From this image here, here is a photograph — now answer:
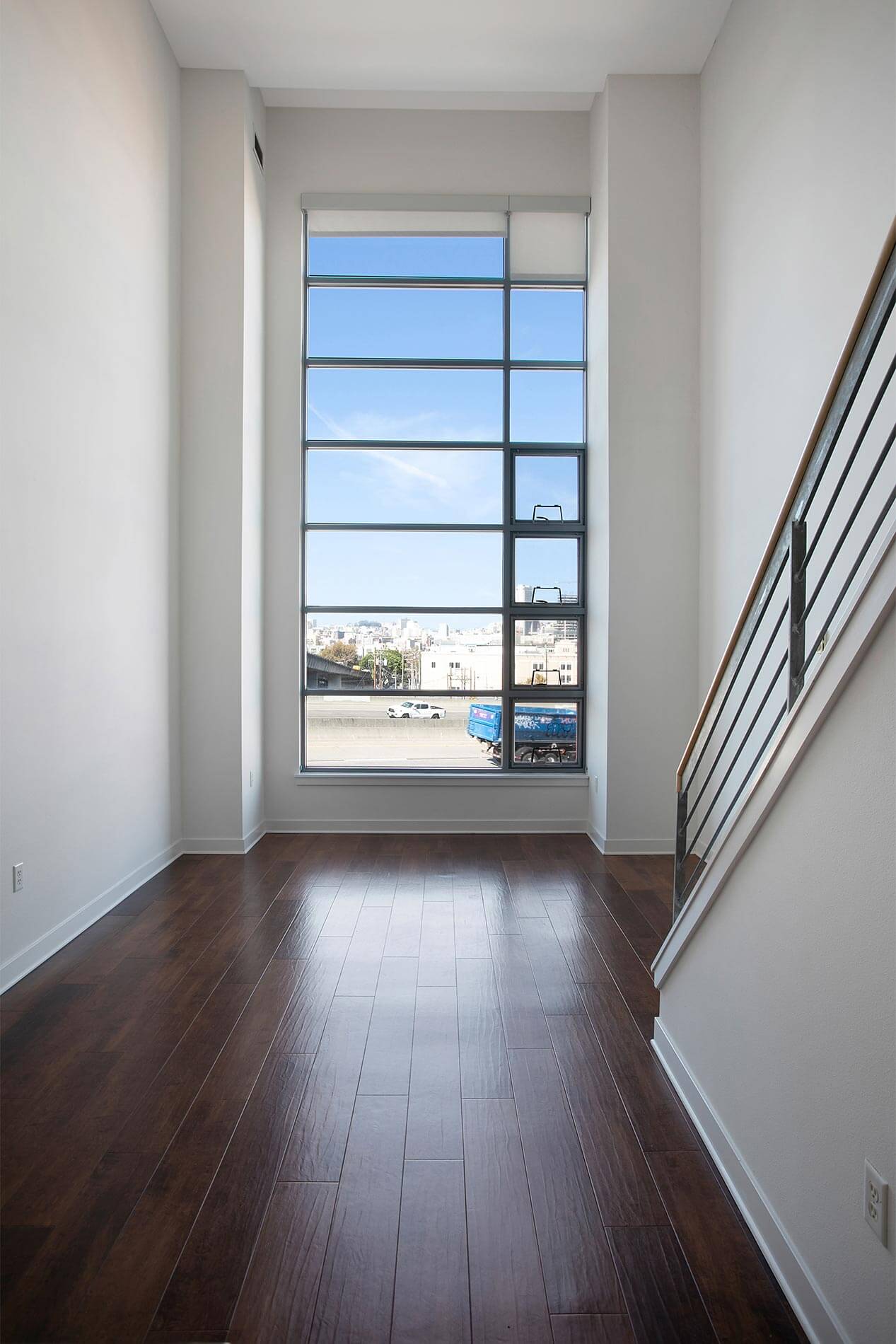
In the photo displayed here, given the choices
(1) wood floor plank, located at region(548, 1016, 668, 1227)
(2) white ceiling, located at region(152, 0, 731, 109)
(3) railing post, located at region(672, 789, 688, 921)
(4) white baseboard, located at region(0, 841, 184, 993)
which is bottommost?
(1) wood floor plank, located at region(548, 1016, 668, 1227)

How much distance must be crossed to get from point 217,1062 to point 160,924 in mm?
1411

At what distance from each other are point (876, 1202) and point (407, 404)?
5.40m

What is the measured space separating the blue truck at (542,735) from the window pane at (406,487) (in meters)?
1.40

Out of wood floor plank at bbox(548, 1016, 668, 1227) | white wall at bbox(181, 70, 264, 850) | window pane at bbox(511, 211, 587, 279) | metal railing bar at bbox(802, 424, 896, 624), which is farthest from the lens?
window pane at bbox(511, 211, 587, 279)

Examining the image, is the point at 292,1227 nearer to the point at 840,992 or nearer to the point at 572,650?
the point at 840,992

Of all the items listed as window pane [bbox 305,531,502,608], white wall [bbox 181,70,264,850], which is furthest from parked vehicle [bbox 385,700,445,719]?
white wall [bbox 181,70,264,850]

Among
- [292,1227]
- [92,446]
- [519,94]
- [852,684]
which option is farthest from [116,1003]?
[519,94]

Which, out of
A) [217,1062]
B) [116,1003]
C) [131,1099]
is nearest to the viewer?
[131,1099]

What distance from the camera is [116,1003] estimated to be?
305cm

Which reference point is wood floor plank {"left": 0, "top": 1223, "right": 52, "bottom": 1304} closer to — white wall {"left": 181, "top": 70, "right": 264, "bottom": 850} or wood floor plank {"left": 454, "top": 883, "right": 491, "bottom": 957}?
wood floor plank {"left": 454, "top": 883, "right": 491, "bottom": 957}

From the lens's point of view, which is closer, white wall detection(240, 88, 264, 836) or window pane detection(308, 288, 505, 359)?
white wall detection(240, 88, 264, 836)

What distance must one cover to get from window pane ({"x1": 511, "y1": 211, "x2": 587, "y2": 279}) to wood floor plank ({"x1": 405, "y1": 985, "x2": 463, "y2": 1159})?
487cm

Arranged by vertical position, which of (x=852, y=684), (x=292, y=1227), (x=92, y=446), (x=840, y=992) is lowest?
(x=292, y=1227)

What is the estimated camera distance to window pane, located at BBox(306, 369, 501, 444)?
588 cm
